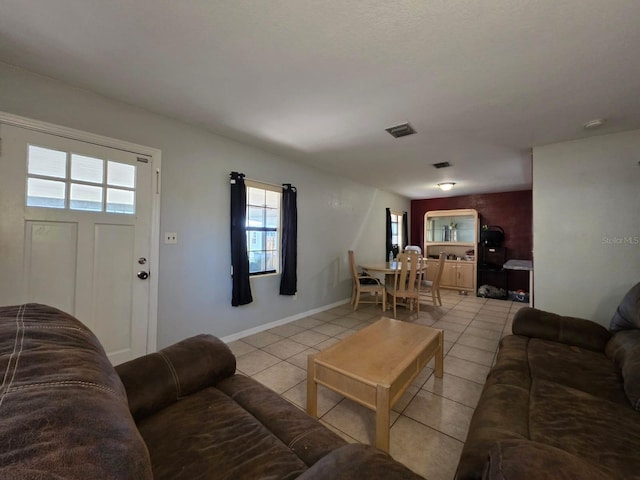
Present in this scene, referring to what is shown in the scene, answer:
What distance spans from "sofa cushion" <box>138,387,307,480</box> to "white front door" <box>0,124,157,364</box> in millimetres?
1528

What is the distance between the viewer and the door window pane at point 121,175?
2.25 m

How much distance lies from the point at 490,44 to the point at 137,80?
2.41 meters

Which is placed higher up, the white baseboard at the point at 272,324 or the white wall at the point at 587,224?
the white wall at the point at 587,224

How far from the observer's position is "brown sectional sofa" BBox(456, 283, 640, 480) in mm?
784

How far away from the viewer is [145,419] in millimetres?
1140

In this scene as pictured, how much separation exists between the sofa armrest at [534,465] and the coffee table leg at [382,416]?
2.14ft

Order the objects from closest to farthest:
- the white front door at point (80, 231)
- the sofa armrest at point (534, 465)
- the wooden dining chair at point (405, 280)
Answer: the sofa armrest at point (534, 465), the white front door at point (80, 231), the wooden dining chair at point (405, 280)

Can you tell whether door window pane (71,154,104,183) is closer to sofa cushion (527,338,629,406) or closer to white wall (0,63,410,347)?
white wall (0,63,410,347)

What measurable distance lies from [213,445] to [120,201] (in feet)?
7.21

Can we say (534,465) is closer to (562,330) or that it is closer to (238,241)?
(562,330)

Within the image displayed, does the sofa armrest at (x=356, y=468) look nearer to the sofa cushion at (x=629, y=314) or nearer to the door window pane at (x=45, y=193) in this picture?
the sofa cushion at (x=629, y=314)

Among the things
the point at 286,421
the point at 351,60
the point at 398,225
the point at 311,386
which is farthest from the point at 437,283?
the point at 286,421

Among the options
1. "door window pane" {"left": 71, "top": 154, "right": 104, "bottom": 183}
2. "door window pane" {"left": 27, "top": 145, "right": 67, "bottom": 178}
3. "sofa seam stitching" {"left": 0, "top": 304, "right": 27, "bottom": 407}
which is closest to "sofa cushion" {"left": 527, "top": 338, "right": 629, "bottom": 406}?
"sofa seam stitching" {"left": 0, "top": 304, "right": 27, "bottom": 407}

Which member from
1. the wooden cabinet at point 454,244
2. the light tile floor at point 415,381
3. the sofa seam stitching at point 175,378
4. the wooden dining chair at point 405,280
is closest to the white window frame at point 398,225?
the wooden cabinet at point 454,244
